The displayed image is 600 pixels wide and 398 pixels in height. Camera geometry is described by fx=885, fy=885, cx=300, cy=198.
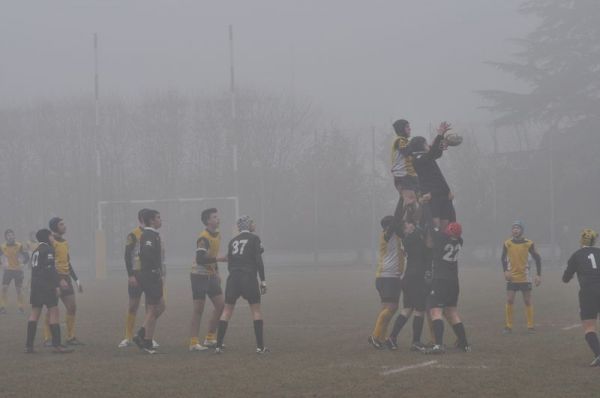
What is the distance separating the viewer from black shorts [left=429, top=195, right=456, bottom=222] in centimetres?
1366

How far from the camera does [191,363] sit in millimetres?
12898

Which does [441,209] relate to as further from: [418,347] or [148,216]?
[148,216]

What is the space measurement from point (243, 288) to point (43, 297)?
12.0ft

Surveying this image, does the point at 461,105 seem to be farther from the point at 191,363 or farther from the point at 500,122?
the point at 191,363

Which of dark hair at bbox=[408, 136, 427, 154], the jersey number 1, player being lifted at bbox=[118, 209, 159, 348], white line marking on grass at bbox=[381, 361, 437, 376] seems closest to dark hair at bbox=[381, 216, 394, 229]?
dark hair at bbox=[408, 136, 427, 154]

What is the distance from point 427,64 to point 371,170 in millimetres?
106828

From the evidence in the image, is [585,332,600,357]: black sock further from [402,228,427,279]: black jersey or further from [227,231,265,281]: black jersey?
[227,231,265,281]: black jersey

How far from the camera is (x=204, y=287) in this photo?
49.3 feet

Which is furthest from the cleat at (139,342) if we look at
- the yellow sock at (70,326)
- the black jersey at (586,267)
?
the black jersey at (586,267)

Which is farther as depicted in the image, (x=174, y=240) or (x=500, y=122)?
(x=174, y=240)

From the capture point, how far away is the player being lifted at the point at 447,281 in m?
13.4

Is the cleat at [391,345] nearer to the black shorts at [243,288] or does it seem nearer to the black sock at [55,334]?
the black shorts at [243,288]

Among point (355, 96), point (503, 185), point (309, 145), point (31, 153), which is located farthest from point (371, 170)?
point (355, 96)

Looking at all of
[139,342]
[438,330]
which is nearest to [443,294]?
[438,330]
